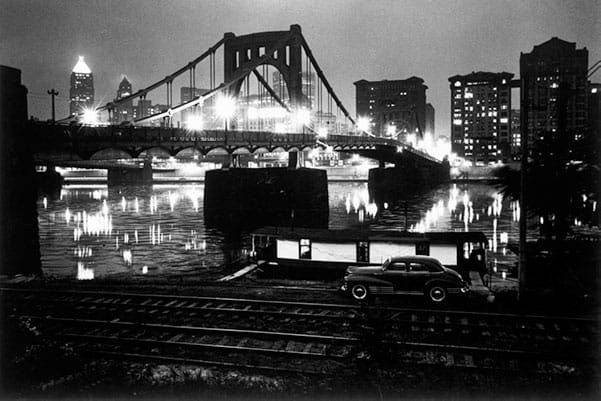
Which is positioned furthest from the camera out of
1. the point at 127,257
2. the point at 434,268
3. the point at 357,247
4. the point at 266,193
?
the point at 266,193

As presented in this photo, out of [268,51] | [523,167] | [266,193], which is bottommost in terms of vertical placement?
[266,193]

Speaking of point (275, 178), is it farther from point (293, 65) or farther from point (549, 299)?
point (549, 299)

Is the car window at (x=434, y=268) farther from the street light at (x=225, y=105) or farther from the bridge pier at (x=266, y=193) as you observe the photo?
the street light at (x=225, y=105)

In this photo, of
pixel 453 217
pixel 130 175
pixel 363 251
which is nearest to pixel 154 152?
pixel 453 217

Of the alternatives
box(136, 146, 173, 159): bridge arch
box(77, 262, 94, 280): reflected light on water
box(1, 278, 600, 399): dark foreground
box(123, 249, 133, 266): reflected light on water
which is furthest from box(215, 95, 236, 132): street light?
box(1, 278, 600, 399): dark foreground

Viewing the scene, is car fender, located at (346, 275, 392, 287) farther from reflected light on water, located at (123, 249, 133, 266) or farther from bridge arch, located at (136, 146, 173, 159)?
bridge arch, located at (136, 146, 173, 159)

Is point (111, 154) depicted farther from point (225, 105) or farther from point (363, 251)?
point (363, 251)

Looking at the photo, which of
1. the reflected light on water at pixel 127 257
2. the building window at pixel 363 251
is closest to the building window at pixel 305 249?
the building window at pixel 363 251
